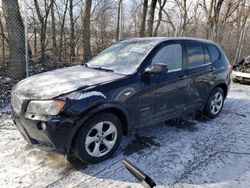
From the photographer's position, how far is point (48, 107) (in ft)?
9.95

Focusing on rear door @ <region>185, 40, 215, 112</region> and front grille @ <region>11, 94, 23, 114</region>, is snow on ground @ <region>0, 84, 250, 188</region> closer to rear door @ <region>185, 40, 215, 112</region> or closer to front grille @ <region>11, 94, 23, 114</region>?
rear door @ <region>185, 40, 215, 112</region>

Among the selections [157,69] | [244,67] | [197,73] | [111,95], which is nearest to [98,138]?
[111,95]

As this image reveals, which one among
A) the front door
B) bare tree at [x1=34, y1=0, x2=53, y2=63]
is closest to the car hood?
the front door

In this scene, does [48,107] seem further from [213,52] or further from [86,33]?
[86,33]

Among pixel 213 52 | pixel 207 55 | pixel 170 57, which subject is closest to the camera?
pixel 170 57

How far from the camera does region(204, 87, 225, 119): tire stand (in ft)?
17.5

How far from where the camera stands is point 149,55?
155 inches

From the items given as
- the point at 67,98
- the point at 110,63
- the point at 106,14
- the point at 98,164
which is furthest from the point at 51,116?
the point at 106,14

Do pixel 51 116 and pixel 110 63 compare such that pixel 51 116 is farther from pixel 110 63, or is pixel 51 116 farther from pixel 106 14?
pixel 106 14

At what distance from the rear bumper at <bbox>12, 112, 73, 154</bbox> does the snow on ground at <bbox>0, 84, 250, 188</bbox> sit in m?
0.37

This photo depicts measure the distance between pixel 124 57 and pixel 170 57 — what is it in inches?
30.6

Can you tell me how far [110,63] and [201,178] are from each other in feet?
7.34

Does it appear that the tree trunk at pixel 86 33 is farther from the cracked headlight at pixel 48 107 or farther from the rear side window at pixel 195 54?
the cracked headlight at pixel 48 107

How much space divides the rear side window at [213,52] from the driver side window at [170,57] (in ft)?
3.67
